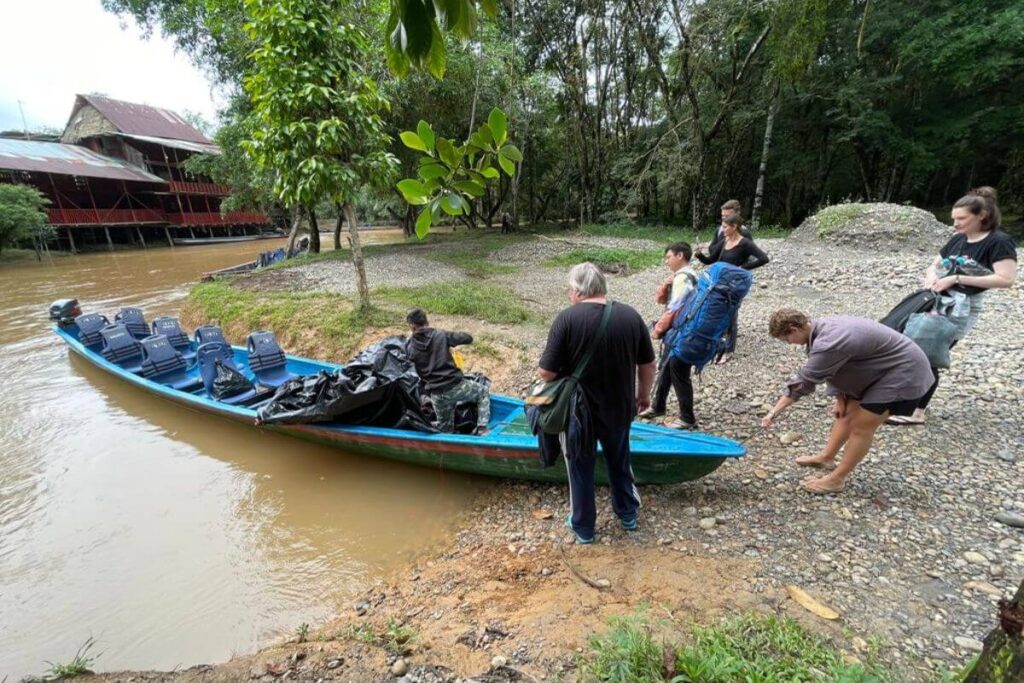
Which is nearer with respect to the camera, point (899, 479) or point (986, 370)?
point (899, 479)

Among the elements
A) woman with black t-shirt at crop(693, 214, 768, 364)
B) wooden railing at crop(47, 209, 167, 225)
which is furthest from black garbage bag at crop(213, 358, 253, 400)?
wooden railing at crop(47, 209, 167, 225)

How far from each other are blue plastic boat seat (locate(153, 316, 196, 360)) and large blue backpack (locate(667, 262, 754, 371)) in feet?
25.0

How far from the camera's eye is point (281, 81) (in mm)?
6180

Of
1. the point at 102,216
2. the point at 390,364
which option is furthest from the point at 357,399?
the point at 102,216

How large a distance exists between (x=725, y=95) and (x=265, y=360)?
19.3m

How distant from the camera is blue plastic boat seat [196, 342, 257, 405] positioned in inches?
227

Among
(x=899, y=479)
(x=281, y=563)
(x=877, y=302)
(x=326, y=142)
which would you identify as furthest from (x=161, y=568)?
(x=877, y=302)

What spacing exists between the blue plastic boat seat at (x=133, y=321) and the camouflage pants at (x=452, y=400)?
7.37 meters

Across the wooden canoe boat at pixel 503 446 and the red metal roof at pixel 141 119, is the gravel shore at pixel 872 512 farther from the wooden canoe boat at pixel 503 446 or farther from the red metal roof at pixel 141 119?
the red metal roof at pixel 141 119

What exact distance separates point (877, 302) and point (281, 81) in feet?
32.9

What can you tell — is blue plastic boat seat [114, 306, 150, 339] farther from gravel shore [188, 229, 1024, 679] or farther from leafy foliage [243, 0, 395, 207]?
gravel shore [188, 229, 1024, 679]

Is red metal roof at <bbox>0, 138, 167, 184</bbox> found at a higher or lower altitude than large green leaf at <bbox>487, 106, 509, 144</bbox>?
higher

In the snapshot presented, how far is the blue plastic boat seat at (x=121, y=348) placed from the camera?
7.31 m

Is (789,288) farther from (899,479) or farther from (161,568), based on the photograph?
(161,568)
